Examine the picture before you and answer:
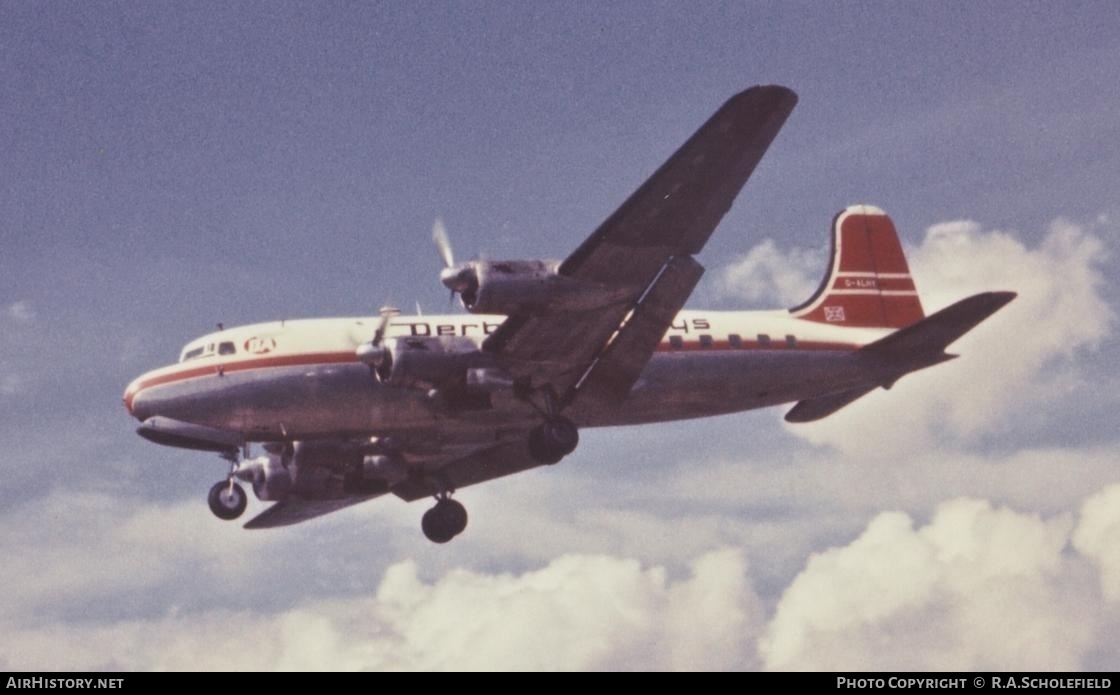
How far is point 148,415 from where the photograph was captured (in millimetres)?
26469

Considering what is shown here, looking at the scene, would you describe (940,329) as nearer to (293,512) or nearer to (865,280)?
(865,280)

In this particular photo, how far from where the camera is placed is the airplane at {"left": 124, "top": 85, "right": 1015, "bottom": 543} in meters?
23.2

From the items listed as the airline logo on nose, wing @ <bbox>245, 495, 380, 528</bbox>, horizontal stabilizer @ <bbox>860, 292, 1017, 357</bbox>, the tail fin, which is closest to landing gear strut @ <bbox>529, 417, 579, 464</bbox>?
the airline logo on nose

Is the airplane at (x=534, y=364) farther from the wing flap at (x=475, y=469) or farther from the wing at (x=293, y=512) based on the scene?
the wing at (x=293, y=512)

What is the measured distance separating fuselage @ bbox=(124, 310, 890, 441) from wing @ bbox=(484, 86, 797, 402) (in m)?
0.87

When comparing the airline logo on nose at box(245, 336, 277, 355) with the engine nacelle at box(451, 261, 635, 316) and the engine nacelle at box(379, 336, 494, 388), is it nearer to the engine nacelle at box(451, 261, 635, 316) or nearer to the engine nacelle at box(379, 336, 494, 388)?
the engine nacelle at box(379, 336, 494, 388)

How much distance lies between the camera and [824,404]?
97.1 feet

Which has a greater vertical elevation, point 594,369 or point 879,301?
point 879,301

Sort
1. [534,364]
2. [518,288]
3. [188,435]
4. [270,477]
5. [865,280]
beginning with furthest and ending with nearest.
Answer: [865,280] → [270,477] → [188,435] → [534,364] → [518,288]

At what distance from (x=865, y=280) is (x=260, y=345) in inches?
570

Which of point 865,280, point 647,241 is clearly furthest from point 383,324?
point 865,280
